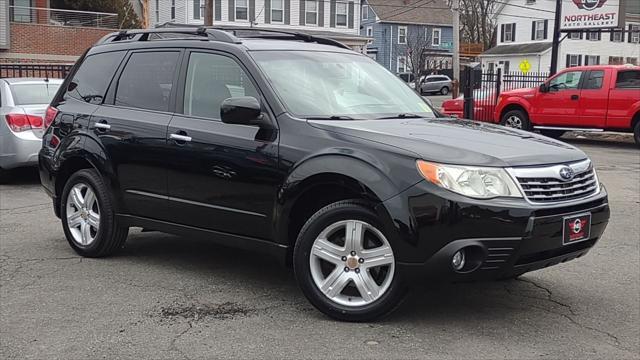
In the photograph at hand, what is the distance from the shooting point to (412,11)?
210 ft

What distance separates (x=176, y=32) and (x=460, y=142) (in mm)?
2690

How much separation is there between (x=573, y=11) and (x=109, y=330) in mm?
24821

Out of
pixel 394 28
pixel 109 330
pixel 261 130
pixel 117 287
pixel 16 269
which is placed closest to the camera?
pixel 109 330

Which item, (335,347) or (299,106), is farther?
(299,106)

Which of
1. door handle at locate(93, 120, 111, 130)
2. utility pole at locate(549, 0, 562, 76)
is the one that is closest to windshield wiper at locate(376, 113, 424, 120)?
door handle at locate(93, 120, 111, 130)

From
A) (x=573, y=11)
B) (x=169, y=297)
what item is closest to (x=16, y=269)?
(x=169, y=297)

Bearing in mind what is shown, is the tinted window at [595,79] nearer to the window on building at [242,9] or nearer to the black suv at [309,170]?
the black suv at [309,170]

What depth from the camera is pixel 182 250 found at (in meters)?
6.53

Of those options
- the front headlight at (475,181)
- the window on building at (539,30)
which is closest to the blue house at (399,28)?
the window on building at (539,30)

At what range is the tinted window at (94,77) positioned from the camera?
624 cm

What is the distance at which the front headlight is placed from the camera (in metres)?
4.13

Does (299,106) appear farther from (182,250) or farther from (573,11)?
(573,11)

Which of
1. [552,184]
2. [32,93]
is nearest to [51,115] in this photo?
[32,93]

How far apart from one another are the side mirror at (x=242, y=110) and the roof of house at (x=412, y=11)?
58.8 metres
